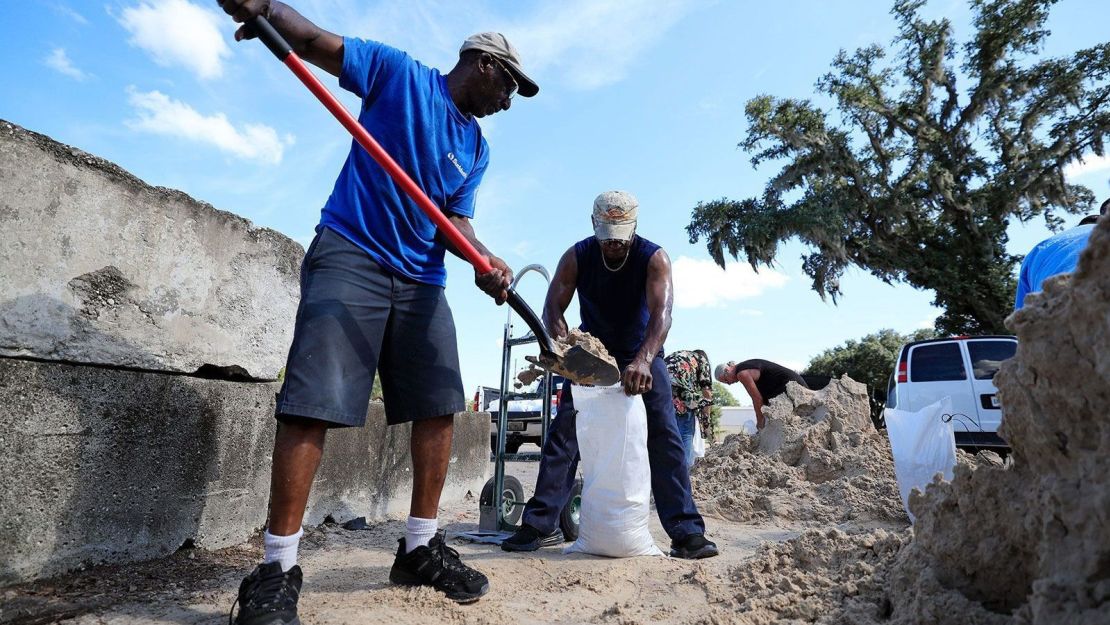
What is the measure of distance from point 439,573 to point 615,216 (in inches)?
74.3

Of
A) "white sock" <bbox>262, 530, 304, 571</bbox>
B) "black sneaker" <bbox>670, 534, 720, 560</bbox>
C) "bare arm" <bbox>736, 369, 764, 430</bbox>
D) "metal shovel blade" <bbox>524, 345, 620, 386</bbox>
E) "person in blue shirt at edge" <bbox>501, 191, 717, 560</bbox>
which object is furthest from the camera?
"bare arm" <bbox>736, 369, 764, 430</bbox>

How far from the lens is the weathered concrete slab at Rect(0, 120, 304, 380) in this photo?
7.79ft

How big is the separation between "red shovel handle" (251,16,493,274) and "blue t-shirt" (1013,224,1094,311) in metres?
2.14

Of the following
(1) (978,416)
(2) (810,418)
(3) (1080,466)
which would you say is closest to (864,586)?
(3) (1080,466)

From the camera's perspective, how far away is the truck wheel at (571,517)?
11.8ft

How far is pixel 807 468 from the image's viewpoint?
5.64 m

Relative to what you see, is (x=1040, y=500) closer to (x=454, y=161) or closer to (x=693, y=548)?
(x=693, y=548)

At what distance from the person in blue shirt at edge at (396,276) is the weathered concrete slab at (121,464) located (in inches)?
38.6

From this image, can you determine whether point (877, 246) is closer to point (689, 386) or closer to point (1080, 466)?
point (689, 386)

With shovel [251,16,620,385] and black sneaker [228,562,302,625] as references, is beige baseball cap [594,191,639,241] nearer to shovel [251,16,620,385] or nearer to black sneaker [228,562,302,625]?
shovel [251,16,620,385]

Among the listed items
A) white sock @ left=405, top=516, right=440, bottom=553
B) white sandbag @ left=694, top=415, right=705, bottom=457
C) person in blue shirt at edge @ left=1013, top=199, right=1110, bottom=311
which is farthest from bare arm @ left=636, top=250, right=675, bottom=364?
white sandbag @ left=694, top=415, right=705, bottom=457

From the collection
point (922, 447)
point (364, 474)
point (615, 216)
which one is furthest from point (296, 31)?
point (922, 447)

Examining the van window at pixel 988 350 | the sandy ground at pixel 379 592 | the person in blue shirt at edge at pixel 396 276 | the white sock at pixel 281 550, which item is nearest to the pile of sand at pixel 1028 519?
the sandy ground at pixel 379 592

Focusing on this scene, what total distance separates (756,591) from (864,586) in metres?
0.36
